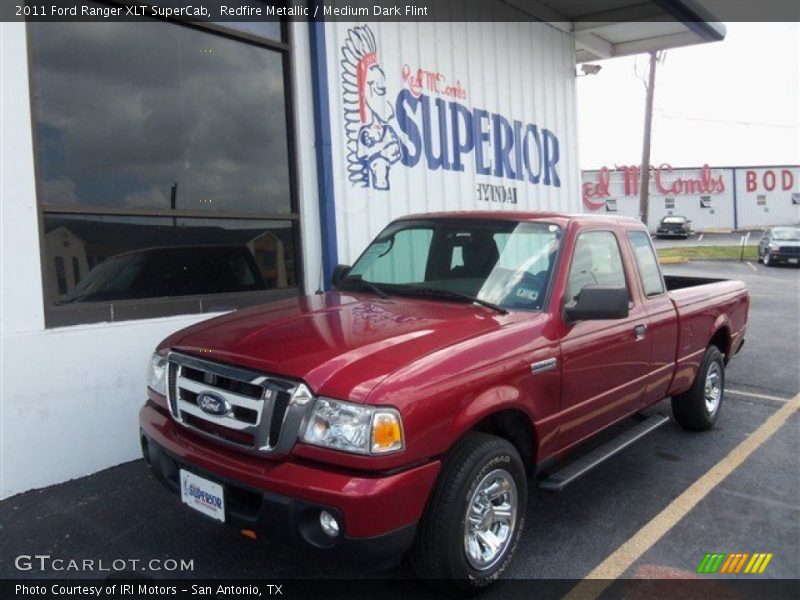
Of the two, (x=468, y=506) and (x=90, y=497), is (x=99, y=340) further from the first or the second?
(x=468, y=506)

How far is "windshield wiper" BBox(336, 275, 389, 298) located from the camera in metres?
3.97

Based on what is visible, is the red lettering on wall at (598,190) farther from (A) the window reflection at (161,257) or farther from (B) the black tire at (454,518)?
(B) the black tire at (454,518)

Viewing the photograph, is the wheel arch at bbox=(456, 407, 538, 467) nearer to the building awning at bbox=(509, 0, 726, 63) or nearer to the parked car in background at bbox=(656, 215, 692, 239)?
the building awning at bbox=(509, 0, 726, 63)

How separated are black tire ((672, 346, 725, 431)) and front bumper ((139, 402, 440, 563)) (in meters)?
3.42

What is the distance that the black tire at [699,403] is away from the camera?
5.27m

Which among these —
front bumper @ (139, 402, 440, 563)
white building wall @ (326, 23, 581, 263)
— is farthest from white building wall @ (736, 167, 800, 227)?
front bumper @ (139, 402, 440, 563)

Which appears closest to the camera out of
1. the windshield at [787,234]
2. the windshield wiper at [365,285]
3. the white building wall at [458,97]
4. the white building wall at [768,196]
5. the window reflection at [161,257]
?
the windshield wiper at [365,285]

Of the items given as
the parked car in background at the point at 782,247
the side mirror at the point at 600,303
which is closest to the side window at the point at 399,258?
the side mirror at the point at 600,303

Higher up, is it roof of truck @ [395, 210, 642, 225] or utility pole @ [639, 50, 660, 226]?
utility pole @ [639, 50, 660, 226]

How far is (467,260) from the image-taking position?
4.00 m

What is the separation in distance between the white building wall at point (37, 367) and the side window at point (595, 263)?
10.6 feet

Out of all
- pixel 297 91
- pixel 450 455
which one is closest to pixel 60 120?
pixel 297 91

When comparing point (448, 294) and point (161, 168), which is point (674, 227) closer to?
point (161, 168)
